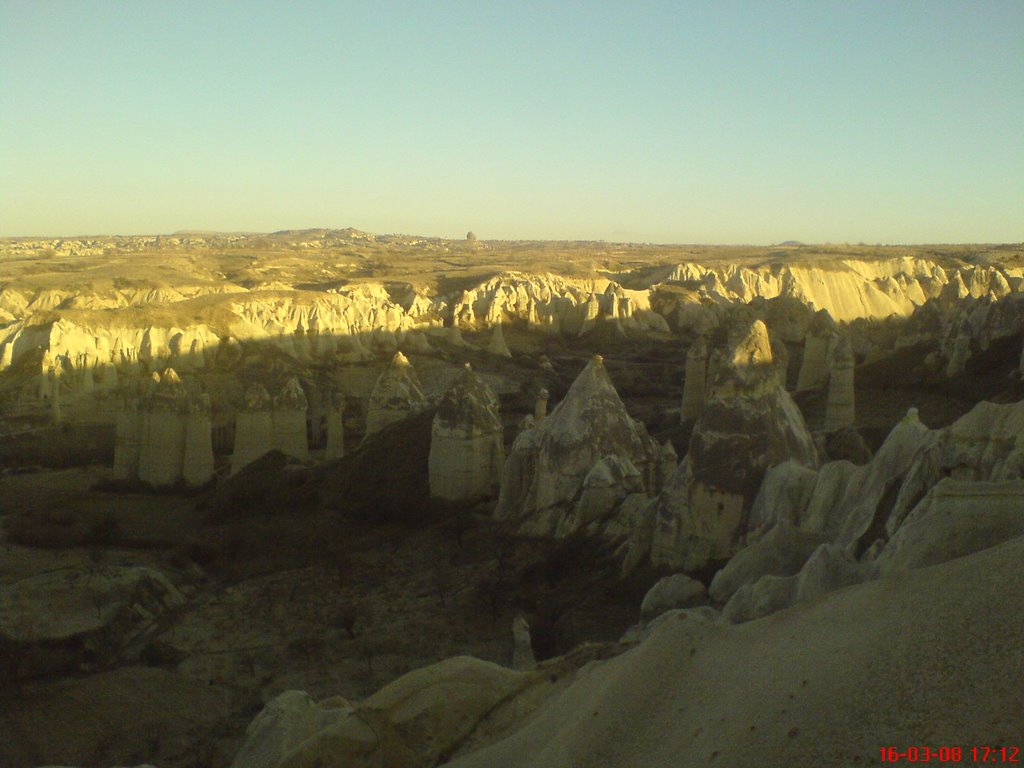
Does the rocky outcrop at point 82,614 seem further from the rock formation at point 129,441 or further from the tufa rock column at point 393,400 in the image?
the tufa rock column at point 393,400

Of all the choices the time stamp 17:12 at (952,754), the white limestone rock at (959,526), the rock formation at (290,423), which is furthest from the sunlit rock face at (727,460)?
the rock formation at (290,423)

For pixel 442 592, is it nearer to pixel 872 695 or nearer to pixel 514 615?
pixel 514 615

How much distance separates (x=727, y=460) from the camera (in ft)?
40.5

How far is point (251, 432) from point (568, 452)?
10580mm

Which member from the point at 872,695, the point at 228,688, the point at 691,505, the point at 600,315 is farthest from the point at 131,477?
the point at 600,315

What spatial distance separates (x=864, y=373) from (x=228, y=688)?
23.6 m

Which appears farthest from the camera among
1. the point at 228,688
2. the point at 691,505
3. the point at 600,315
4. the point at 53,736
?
the point at 600,315

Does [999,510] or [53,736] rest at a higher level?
[999,510]

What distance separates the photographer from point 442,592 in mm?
14430

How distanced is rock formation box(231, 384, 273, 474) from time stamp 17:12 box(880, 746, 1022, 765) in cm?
2128

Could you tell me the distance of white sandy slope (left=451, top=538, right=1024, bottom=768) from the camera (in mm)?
4184

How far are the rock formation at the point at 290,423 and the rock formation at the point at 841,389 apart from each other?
13850mm

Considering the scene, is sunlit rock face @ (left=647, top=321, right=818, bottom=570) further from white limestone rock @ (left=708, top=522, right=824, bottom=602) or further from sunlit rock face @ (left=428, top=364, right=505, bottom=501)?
sunlit rock face @ (left=428, top=364, right=505, bottom=501)

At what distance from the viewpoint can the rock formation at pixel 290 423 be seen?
2425 cm
